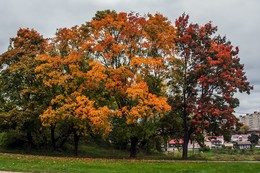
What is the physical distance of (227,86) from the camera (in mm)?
33438

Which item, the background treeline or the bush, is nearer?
the background treeline

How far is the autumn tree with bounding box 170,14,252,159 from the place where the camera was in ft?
108

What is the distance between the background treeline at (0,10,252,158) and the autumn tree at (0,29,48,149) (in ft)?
0.32

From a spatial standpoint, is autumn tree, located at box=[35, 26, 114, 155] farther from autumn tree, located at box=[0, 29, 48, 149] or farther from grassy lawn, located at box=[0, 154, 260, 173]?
grassy lawn, located at box=[0, 154, 260, 173]

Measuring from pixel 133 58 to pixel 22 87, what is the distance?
11768mm

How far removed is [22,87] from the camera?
34000 mm

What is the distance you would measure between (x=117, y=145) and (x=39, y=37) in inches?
721

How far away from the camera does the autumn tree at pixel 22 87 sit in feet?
105

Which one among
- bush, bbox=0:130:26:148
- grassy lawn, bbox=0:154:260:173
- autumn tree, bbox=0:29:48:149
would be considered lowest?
grassy lawn, bbox=0:154:260:173

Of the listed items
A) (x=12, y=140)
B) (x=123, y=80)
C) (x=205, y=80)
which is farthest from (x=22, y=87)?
(x=205, y=80)

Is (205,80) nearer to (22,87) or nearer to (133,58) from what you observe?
(133,58)

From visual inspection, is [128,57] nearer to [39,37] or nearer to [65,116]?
[65,116]

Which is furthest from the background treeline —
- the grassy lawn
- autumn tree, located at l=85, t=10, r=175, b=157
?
the grassy lawn

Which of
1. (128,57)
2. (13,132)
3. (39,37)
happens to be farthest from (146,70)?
(13,132)
